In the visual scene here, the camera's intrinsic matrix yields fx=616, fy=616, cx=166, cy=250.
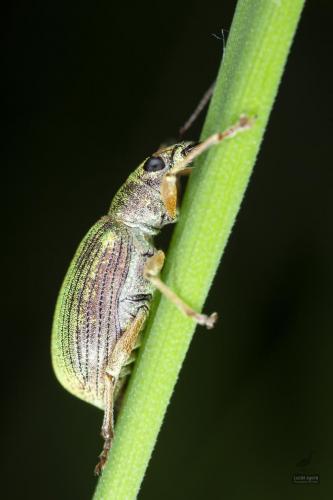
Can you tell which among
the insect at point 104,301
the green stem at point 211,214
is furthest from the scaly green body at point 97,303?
the green stem at point 211,214

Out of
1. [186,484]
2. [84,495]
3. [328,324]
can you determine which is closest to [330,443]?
[328,324]

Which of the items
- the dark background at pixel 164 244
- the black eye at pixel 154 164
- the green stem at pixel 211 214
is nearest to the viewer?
the green stem at pixel 211 214

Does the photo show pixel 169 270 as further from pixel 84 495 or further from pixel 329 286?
pixel 84 495

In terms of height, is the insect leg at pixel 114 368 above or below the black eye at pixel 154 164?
below

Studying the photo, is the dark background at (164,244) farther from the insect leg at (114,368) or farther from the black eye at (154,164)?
the black eye at (154,164)

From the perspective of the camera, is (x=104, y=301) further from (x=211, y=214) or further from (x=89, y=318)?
(x=211, y=214)

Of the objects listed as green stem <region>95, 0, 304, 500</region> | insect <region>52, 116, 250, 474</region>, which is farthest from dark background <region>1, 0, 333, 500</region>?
green stem <region>95, 0, 304, 500</region>

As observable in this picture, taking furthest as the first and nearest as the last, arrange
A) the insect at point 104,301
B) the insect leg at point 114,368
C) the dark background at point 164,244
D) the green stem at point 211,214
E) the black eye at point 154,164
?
1. the dark background at point 164,244
2. the black eye at point 154,164
3. the insect at point 104,301
4. the insect leg at point 114,368
5. the green stem at point 211,214
